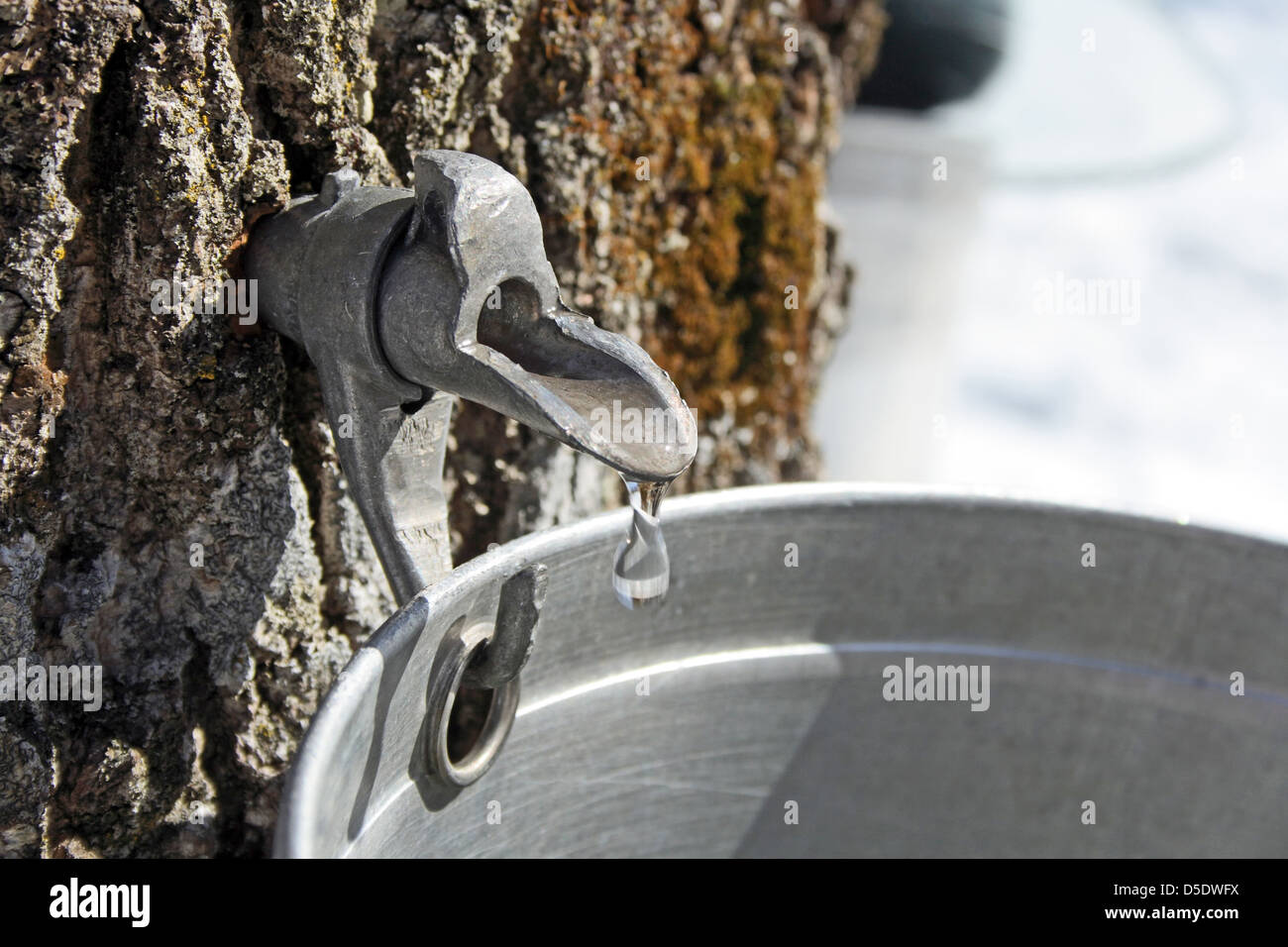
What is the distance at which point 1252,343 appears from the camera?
5.50 metres

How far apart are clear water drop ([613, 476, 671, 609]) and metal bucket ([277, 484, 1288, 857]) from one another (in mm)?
151

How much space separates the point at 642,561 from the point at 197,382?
0.46 metres

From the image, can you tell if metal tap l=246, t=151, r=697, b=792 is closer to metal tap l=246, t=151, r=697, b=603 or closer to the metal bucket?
metal tap l=246, t=151, r=697, b=603

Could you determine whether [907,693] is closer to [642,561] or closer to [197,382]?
[642,561]

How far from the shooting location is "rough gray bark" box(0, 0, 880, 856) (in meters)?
1.06

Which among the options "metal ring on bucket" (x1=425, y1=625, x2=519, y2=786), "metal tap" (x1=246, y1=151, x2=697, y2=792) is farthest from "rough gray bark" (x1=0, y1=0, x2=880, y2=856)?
"metal ring on bucket" (x1=425, y1=625, x2=519, y2=786)

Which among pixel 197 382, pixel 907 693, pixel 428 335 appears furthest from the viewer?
pixel 907 693

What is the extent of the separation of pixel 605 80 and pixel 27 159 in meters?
0.78

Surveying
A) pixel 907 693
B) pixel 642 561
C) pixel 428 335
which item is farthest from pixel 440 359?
pixel 907 693

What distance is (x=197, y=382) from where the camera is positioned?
115cm
